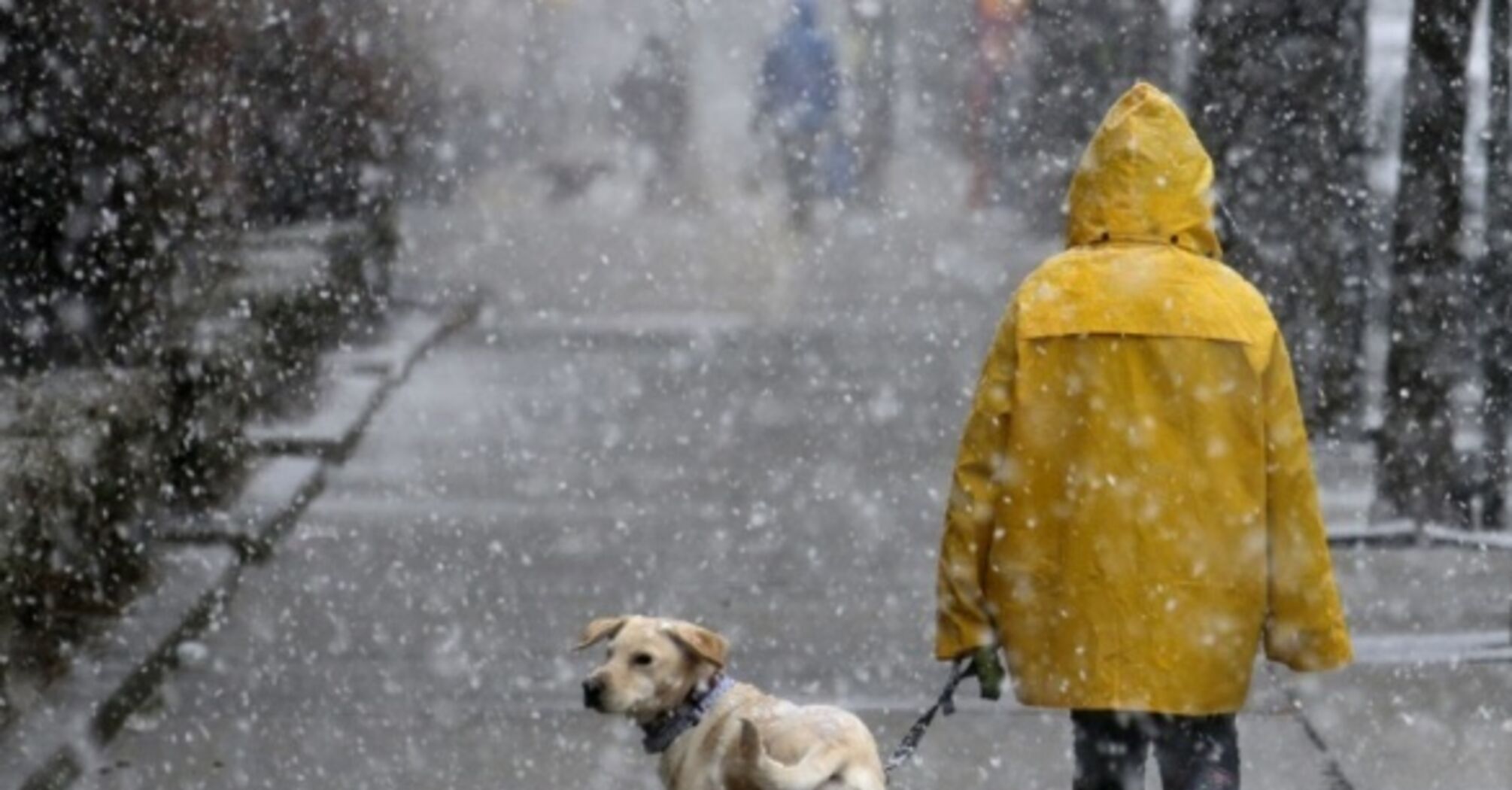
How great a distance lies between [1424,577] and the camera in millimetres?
9023

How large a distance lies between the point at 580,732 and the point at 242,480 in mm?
3692

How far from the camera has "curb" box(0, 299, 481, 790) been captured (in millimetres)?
6957

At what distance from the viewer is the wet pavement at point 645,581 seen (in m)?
7.05

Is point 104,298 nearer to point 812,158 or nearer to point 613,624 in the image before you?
point 613,624

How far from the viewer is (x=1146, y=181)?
16.3 ft

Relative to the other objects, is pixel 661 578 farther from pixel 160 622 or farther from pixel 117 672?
pixel 117 672

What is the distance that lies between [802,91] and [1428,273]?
15308mm

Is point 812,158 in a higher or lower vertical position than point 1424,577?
lower

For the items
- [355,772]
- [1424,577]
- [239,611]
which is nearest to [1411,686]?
[1424,577]

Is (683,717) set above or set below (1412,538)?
above

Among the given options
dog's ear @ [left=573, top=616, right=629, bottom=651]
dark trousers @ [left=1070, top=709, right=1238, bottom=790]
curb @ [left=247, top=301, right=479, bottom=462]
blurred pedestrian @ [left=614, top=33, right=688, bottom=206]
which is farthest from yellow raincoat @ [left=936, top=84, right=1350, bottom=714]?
blurred pedestrian @ [left=614, top=33, right=688, bottom=206]

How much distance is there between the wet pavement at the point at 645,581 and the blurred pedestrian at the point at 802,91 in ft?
25.5

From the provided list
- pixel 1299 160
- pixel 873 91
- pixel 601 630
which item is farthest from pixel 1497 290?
pixel 873 91

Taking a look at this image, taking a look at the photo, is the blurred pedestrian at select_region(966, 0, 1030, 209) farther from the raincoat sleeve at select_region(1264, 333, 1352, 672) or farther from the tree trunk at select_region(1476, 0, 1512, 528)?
the raincoat sleeve at select_region(1264, 333, 1352, 672)
